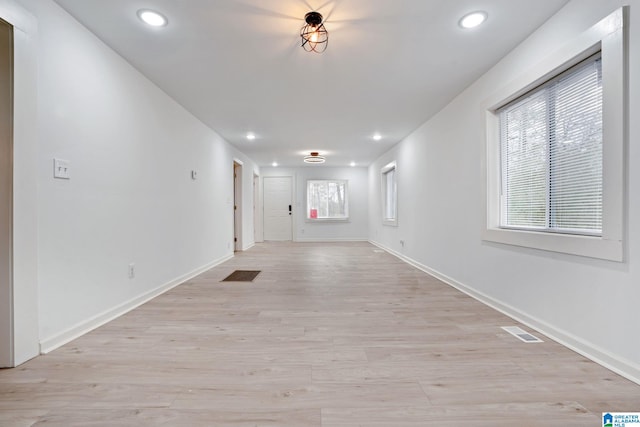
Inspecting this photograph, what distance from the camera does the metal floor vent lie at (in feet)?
6.44

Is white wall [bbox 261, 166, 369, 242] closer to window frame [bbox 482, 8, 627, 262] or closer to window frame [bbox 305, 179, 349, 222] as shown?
window frame [bbox 305, 179, 349, 222]

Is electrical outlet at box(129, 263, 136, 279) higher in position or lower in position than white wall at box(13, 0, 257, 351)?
lower

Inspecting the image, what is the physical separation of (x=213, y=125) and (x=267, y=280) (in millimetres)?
2593

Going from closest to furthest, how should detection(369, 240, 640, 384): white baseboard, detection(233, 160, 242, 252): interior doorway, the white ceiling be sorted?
detection(369, 240, 640, 384): white baseboard, the white ceiling, detection(233, 160, 242, 252): interior doorway

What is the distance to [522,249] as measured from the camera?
91.7 inches

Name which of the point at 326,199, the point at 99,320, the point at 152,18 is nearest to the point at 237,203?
the point at 326,199

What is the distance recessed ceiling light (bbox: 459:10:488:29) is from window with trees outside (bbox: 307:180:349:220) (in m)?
6.71

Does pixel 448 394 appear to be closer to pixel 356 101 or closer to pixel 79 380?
pixel 79 380

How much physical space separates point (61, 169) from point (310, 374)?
6.88 feet

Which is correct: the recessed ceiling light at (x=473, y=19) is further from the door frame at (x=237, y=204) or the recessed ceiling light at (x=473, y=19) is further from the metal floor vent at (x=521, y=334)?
the door frame at (x=237, y=204)

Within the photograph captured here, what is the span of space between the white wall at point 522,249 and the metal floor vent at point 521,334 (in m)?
0.12

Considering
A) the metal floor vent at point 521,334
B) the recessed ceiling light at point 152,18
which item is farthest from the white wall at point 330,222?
the metal floor vent at point 521,334

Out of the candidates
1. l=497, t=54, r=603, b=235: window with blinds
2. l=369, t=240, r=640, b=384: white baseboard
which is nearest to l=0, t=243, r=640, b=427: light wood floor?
l=369, t=240, r=640, b=384: white baseboard

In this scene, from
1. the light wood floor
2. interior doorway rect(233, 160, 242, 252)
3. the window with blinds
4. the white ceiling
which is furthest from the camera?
interior doorway rect(233, 160, 242, 252)
